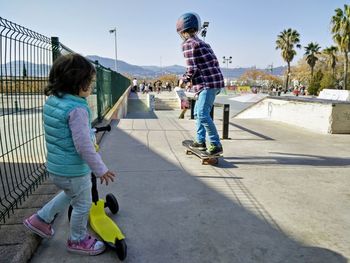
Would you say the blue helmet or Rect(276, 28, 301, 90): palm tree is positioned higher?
Rect(276, 28, 301, 90): palm tree

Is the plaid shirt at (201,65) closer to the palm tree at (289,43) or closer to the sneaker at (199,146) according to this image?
the sneaker at (199,146)

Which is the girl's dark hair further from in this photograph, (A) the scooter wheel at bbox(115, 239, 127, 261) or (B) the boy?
(B) the boy

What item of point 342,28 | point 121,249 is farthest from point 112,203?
point 342,28

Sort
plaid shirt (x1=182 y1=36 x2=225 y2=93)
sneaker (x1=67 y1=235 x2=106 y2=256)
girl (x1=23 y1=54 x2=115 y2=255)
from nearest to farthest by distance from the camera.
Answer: girl (x1=23 y1=54 x2=115 y2=255)
sneaker (x1=67 y1=235 x2=106 y2=256)
plaid shirt (x1=182 y1=36 x2=225 y2=93)

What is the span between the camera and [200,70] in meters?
4.77

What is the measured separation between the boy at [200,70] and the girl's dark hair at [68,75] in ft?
8.69

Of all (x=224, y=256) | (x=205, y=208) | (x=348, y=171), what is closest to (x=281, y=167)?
(x=348, y=171)

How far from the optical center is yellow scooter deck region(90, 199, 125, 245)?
2557 mm

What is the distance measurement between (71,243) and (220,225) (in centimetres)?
127

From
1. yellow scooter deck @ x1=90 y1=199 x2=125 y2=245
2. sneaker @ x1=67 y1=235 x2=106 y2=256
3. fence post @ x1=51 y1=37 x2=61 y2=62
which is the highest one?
fence post @ x1=51 y1=37 x2=61 y2=62

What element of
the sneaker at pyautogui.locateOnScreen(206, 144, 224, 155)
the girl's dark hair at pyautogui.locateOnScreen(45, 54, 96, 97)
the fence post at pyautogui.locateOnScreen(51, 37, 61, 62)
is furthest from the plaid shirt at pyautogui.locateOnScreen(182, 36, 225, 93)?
the girl's dark hair at pyautogui.locateOnScreen(45, 54, 96, 97)

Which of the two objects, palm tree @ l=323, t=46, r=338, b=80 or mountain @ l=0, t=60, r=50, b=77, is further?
palm tree @ l=323, t=46, r=338, b=80

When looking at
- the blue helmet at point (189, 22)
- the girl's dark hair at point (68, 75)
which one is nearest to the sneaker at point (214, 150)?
the blue helmet at point (189, 22)

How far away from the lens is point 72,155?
2303mm
